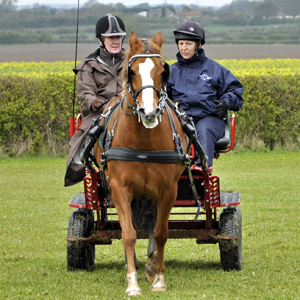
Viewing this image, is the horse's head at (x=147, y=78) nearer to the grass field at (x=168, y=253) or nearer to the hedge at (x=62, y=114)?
the grass field at (x=168, y=253)

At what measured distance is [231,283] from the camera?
5.00 metres

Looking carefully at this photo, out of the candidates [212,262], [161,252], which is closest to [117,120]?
[161,252]

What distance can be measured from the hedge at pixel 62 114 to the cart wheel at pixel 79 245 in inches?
331

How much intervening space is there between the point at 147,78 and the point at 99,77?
1.80 metres

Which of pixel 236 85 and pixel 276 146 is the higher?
pixel 236 85

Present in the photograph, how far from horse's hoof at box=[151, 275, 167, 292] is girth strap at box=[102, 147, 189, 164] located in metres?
1.03

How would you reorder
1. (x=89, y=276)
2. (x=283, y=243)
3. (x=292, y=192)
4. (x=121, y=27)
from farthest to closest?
(x=292, y=192) → (x=283, y=243) → (x=121, y=27) → (x=89, y=276)

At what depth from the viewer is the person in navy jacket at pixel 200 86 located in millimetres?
5750

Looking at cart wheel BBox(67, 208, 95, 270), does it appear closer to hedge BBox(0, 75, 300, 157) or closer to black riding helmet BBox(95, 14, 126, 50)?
black riding helmet BBox(95, 14, 126, 50)

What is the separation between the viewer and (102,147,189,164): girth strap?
459 cm

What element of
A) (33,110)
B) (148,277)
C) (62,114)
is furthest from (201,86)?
(33,110)

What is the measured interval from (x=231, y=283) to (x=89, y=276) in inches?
52.0

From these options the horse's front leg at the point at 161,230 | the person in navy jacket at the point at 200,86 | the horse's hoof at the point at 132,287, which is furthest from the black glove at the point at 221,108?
the horse's hoof at the point at 132,287

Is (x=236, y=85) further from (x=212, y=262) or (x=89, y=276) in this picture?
(x=89, y=276)
